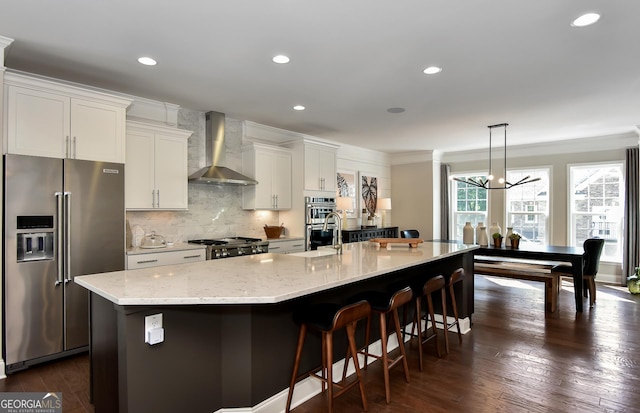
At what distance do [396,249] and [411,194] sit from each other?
4933 millimetres

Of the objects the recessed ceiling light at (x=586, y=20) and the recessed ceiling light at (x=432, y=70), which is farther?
the recessed ceiling light at (x=432, y=70)

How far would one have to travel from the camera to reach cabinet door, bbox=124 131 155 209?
3.88 metres

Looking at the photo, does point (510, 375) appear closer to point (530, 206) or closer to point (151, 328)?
point (151, 328)

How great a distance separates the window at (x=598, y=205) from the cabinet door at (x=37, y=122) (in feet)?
26.2

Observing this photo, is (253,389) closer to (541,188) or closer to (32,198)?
(32,198)

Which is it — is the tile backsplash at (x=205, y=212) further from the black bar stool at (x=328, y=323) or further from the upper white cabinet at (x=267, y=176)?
the black bar stool at (x=328, y=323)

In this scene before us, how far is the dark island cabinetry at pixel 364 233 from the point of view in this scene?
259 inches

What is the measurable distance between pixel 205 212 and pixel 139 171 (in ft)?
3.69

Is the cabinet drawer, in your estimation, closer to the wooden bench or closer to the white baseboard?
the white baseboard

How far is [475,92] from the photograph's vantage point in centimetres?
400

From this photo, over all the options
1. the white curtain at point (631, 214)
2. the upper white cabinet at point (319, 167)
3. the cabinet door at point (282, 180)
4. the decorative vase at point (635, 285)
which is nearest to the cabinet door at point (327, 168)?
the upper white cabinet at point (319, 167)

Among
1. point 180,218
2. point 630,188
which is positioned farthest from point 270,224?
point 630,188

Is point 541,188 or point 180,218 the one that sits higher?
point 541,188

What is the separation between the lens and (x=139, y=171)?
397 centimetres
